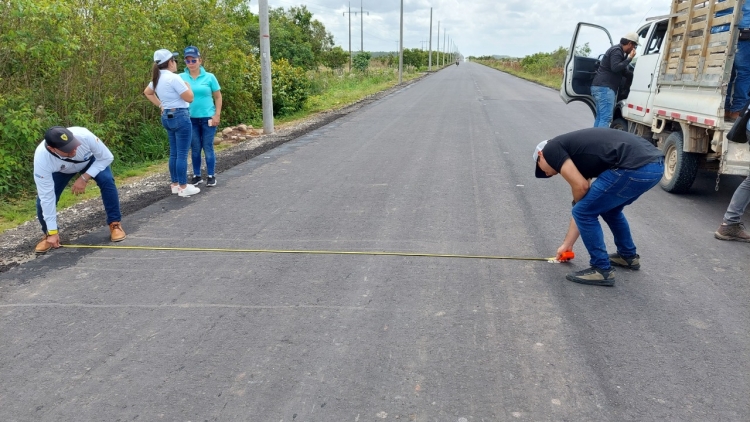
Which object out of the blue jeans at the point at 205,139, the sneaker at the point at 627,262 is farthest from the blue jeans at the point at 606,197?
the blue jeans at the point at 205,139

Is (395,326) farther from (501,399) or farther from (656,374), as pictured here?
(656,374)

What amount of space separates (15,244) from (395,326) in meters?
3.79

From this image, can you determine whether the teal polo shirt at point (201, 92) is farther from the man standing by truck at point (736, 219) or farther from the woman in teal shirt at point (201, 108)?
the man standing by truck at point (736, 219)

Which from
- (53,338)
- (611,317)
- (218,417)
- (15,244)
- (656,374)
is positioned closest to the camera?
(218,417)

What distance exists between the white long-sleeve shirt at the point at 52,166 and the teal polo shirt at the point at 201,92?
205 cm

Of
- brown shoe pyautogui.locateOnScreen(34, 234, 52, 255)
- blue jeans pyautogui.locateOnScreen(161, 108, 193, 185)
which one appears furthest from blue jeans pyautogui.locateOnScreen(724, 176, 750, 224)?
brown shoe pyautogui.locateOnScreen(34, 234, 52, 255)

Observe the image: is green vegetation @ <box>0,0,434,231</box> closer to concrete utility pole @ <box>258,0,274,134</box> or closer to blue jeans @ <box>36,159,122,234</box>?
concrete utility pole @ <box>258,0,274,134</box>

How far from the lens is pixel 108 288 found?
4.02 m

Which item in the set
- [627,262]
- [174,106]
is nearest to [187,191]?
[174,106]

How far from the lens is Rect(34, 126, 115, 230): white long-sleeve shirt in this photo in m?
4.66

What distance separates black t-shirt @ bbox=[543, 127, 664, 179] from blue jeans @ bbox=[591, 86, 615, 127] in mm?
4908

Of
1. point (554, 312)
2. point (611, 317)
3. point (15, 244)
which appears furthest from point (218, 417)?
point (15, 244)

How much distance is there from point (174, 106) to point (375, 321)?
13.3 feet

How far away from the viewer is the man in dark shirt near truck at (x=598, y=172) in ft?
13.1
